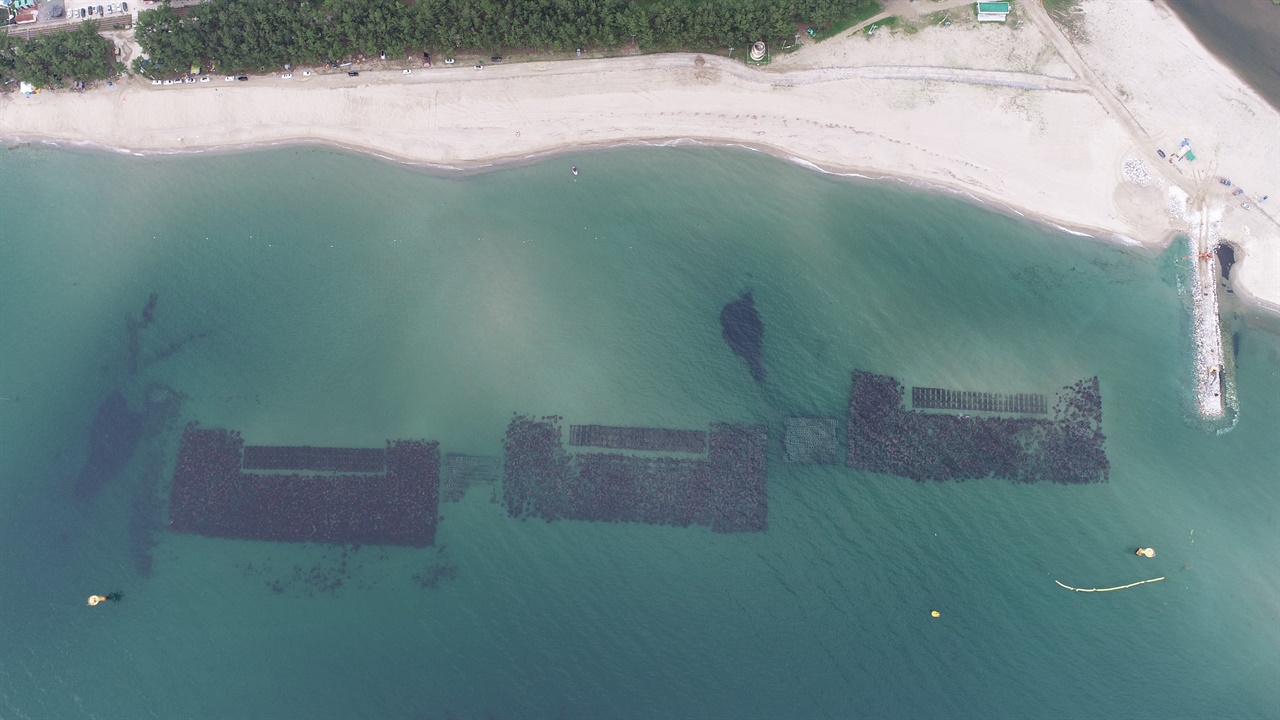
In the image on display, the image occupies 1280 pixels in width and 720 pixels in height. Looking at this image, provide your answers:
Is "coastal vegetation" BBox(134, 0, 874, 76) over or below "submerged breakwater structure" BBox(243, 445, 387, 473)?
over

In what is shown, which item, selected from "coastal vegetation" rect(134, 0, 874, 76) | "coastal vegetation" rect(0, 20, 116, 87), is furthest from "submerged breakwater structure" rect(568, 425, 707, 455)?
"coastal vegetation" rect(0, 20, 116, 87)

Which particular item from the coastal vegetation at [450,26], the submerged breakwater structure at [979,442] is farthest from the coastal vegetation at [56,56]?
the submerged breakwater structure at [979,442]

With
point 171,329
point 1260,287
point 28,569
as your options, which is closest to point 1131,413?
point 1260,287

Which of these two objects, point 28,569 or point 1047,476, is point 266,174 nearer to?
point 28,569

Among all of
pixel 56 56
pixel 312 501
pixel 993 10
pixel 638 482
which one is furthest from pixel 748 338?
pixel 56 56

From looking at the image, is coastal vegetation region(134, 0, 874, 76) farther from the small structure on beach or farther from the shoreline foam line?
the shoreline foam line

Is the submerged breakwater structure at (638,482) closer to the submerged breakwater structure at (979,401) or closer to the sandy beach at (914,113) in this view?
the submerged breakwater structure at (979,401)
